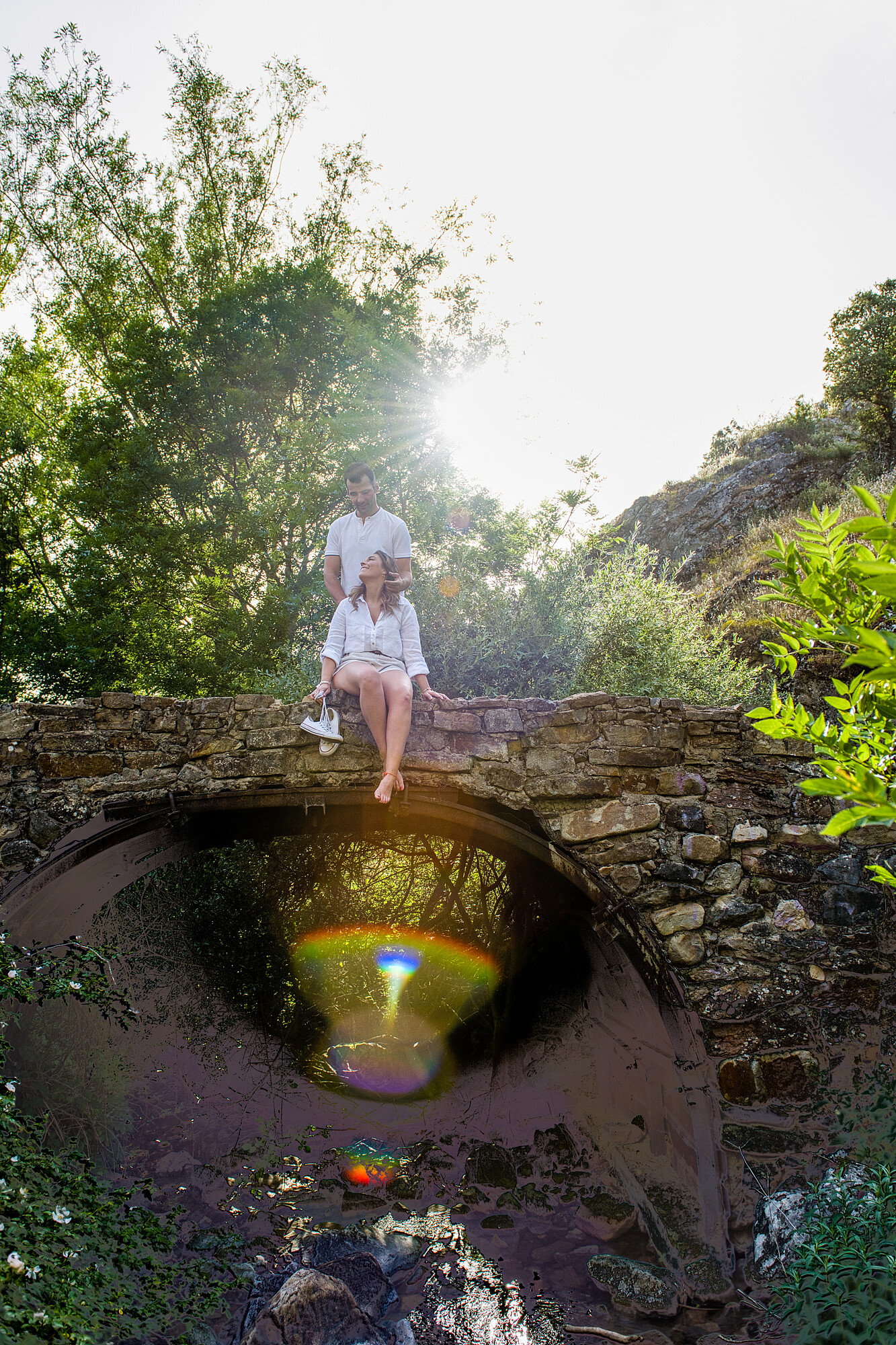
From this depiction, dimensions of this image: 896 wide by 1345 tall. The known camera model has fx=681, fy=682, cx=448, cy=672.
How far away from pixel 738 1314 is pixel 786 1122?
87 cm

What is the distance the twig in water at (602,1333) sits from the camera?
11.0ft

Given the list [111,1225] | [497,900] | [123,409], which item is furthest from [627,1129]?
[123,409]

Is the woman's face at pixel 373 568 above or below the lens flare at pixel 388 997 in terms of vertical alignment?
above

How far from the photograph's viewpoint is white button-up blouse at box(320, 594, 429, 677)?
12.7 feet

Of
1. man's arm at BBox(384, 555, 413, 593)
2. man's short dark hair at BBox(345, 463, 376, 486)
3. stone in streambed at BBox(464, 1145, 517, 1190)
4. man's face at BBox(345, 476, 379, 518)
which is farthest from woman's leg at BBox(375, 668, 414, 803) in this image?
stone in streambed at BBox(464, 1145, 517, 1190)

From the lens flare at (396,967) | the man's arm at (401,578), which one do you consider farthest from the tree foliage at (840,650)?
the lens flare at (396,967)

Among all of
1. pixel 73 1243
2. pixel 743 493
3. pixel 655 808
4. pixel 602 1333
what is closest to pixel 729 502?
pixel 743 493

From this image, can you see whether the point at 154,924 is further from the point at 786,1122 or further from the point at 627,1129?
the point at 786,1122

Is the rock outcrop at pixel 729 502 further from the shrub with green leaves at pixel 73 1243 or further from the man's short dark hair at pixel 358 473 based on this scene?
the shrub with green leaves at pixel 73 1243

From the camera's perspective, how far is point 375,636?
12.7ft

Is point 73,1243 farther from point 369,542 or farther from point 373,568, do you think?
point 369,542

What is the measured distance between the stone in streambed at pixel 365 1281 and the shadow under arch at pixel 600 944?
1.52 m

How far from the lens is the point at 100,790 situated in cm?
383

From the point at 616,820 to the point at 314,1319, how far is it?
9.59ft
